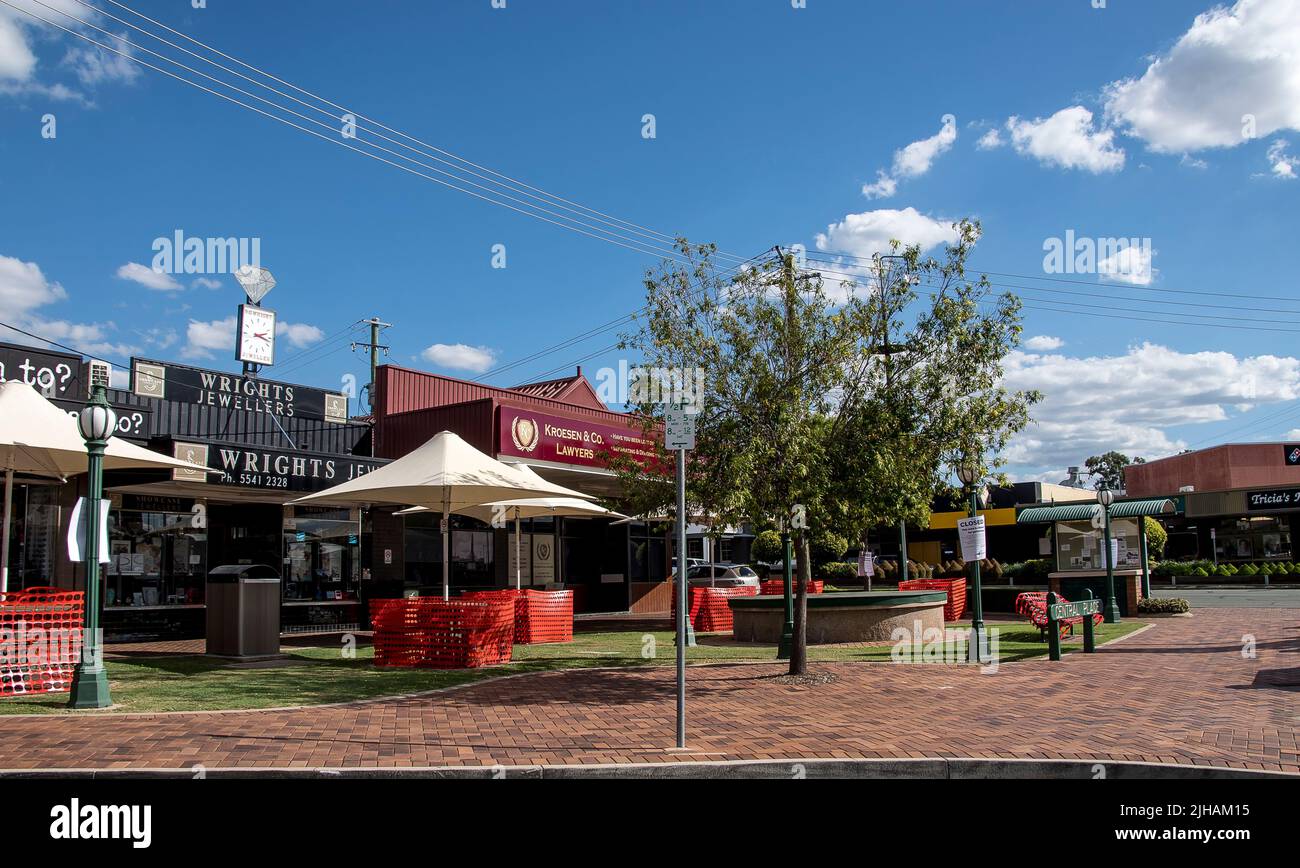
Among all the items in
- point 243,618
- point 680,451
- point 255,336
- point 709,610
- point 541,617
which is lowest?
point 709,610

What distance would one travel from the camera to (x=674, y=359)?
477 inches

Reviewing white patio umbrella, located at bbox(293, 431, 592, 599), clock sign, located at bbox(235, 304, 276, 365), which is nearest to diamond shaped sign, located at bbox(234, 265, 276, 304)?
clock sign, located at bbox(235, 304, 276, 365)

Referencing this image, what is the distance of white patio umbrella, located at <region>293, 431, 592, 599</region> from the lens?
516 inches

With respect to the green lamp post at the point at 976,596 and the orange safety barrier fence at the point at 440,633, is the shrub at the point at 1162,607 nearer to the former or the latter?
the green lamp post at the point at 976,596

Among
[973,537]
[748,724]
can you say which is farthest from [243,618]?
[973,537]

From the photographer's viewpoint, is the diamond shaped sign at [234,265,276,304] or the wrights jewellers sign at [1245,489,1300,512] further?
the wrights jewellers sign at [1245,489,1300,512]

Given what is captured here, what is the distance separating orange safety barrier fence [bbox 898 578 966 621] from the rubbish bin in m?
15.0

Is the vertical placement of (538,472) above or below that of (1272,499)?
above

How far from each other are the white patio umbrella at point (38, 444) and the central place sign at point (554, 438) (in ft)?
28.1

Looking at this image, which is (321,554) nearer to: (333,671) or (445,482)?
(333,671)

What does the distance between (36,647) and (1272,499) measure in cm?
4335

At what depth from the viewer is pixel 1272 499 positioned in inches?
1555

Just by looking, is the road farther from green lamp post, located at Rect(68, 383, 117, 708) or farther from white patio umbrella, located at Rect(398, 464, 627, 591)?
green lamp post, located at Rect(68, 383, 117, 708)
